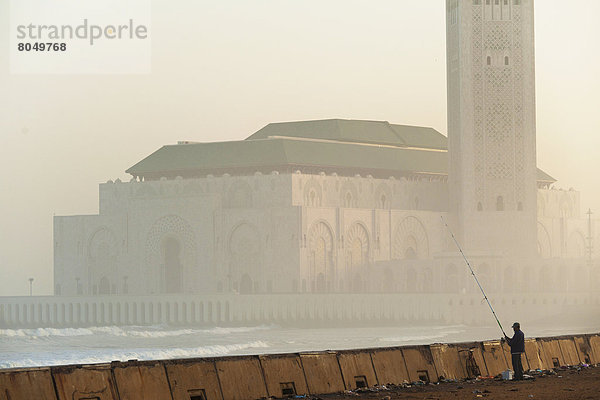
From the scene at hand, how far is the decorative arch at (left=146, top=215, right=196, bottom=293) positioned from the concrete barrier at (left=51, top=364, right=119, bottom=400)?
286ft

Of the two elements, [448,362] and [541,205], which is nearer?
[448,362]

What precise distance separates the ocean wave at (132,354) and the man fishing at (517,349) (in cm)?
4971

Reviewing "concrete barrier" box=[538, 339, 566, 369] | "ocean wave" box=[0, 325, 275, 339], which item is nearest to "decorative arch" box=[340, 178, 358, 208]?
"ocean wave" box=[0, 325, 275, 339]

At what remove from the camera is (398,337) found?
309 feet

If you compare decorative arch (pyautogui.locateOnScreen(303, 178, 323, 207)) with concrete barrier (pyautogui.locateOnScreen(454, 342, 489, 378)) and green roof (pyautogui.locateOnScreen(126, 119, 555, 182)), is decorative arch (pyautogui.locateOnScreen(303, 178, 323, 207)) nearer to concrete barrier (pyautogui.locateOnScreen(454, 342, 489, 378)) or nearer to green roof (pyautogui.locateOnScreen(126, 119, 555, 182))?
green roof (pyautogui.locateOnScreen(126, 119, 555, 182))

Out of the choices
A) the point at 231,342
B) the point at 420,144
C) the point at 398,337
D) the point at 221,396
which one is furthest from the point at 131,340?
the point at 221,396

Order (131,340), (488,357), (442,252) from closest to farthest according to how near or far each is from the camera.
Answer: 1. (488,357)
2. (131,340)
3. (442,252)

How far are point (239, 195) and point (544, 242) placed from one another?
75.1 feet

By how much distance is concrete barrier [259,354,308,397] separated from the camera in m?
21.2

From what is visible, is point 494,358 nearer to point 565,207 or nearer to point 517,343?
point 517,343

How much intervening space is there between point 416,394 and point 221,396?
3.12m

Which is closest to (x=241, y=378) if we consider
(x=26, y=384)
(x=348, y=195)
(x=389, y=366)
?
(x=389, y=366)

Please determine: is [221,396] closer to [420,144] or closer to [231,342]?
[231,342]

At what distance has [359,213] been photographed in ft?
345
